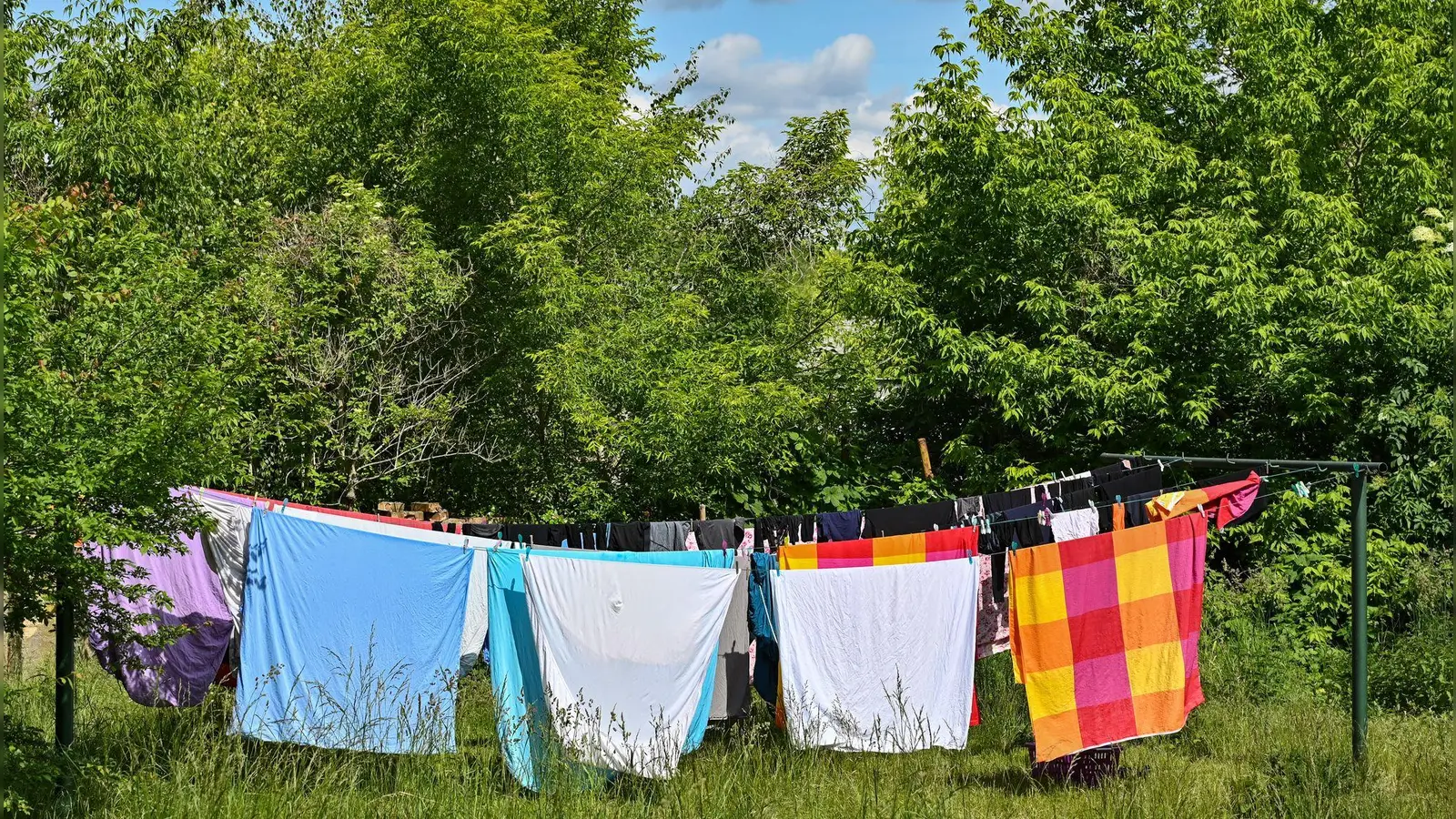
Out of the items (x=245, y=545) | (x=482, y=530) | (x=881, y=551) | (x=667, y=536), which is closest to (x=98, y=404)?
(x=245, y=545)

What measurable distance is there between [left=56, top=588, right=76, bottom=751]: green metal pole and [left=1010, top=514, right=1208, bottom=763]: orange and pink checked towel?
4.42 metres

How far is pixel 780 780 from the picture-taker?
18.1 feet

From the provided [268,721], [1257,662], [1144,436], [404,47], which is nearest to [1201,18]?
[1144,436]

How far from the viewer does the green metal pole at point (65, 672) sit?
5.31 m

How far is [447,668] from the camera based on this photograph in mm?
5656

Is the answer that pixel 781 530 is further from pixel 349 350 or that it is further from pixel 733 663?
pixel 349 350

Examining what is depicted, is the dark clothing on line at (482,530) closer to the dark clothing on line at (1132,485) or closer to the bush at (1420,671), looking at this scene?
the dark clothing on line at (1132,485)

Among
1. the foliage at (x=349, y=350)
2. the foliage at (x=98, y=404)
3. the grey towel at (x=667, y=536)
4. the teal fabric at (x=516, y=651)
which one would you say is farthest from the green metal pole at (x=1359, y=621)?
the foliage at (x=349, y=350)

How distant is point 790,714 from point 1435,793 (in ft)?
10.6

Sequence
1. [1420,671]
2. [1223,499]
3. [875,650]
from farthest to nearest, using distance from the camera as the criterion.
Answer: [1420,671]
[1223,499]
[875,650]

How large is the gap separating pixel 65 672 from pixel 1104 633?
4.99 meters

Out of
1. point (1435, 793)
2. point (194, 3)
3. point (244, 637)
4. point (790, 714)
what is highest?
point (194, 3)

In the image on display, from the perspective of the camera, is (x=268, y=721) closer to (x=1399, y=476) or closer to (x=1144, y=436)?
(x=1144, y=436)

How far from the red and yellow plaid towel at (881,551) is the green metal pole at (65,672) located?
3.46 metres
